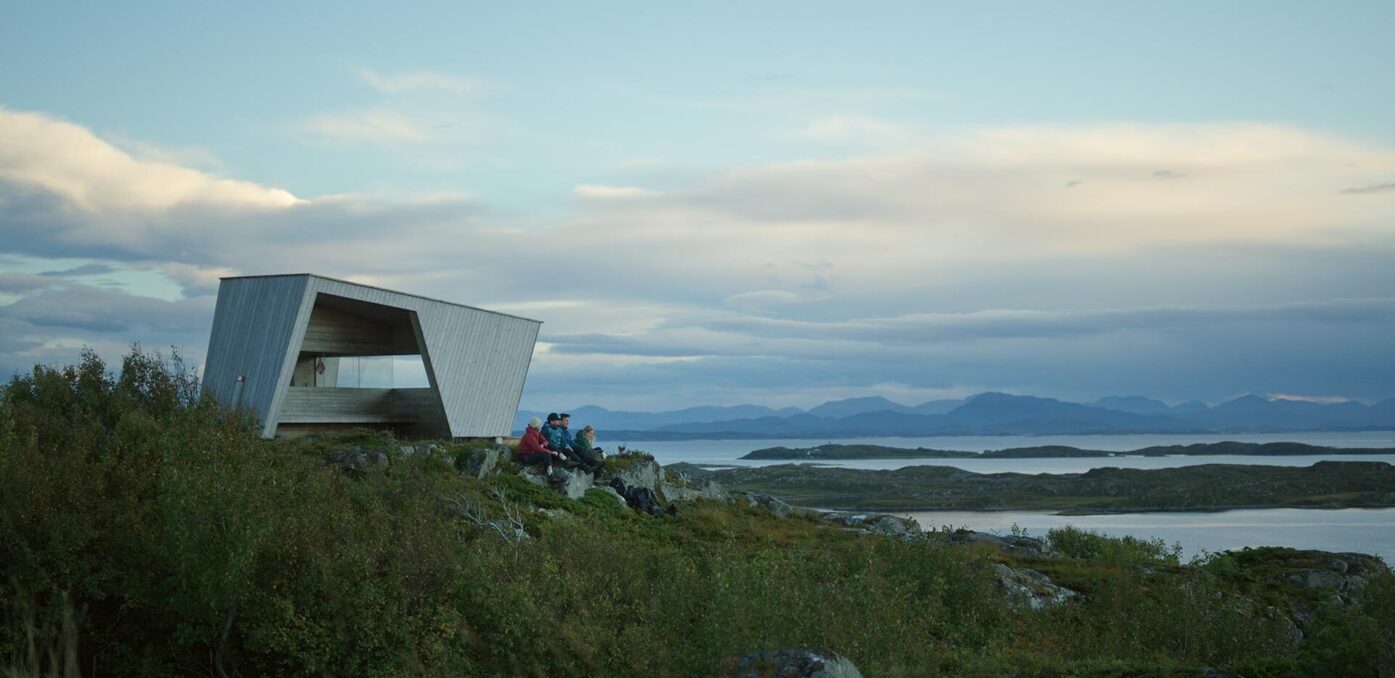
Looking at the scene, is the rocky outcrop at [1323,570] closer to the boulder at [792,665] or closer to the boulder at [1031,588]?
the boulder at [1031,588]

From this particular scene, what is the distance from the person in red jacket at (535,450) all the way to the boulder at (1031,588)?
10.2 metres

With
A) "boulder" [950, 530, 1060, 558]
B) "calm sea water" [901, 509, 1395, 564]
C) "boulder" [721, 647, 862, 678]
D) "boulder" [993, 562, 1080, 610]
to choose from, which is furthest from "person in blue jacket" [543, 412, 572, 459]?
"calm sea water" [901, 509, 1395, 564]

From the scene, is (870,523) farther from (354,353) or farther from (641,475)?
(354,353)

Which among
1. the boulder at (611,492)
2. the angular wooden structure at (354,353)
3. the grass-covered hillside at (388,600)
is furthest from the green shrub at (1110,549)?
the angular wooden structure at (354,353)

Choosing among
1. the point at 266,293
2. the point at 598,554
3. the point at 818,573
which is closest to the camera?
the point at 598,554

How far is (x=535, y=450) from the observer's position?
25.2m

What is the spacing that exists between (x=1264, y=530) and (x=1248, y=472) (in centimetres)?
3097

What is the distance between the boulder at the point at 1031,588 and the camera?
19.1m

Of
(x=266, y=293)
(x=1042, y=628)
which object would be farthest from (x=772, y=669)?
(x=266, y=293)

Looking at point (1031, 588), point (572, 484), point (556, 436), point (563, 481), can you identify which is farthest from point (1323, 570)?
point (556, 436)

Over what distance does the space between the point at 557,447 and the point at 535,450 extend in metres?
1.00

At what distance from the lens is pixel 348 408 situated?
32531 millimetres

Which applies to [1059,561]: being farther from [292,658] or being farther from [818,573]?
[292,658]

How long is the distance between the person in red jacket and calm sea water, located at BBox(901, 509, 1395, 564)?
70.3 ft
